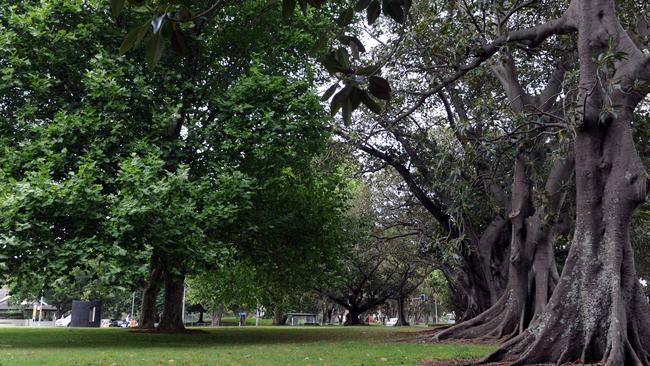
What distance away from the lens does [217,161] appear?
15.5m

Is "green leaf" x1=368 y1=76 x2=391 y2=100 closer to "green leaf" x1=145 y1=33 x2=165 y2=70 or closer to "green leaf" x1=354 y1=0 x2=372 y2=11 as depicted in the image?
"green leaf" x1=354 y1=0 x2=372 y2=11

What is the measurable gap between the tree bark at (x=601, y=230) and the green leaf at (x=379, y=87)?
240 inches

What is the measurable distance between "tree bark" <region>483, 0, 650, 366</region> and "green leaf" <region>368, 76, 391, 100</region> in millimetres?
6091

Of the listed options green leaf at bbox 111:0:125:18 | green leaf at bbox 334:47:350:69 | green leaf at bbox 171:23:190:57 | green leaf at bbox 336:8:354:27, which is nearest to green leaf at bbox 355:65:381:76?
green leaf at bbox 334:47:350:69

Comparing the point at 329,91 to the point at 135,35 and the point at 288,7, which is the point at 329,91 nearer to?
the point at 288,7

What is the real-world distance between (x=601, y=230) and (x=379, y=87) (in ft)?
23.4

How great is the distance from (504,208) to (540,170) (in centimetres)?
342

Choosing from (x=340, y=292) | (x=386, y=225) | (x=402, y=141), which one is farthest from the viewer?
(x=340, y=292)

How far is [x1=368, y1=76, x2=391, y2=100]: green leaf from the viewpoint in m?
2.52

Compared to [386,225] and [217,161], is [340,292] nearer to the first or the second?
[386,225]

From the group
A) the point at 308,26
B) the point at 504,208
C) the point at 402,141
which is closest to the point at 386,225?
the point at 402,141

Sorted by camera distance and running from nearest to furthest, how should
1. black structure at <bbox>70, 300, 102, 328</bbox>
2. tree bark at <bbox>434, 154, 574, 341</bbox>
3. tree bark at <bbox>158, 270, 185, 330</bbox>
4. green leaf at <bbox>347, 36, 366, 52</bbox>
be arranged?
green leaf at <bbox>347, 36, 366, 52</bbox> → tree bark at <bbox>434, 154, 574, 341</bbox> → tree bark at <bbox>158, 270, 185, 330</bbox> → black structure at <bbox>70, 300, 102, 328</bbox>

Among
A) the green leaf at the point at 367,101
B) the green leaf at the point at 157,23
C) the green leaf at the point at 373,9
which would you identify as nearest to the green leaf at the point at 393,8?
the green leaf at the point at 373,9

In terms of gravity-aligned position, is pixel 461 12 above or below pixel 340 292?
above
